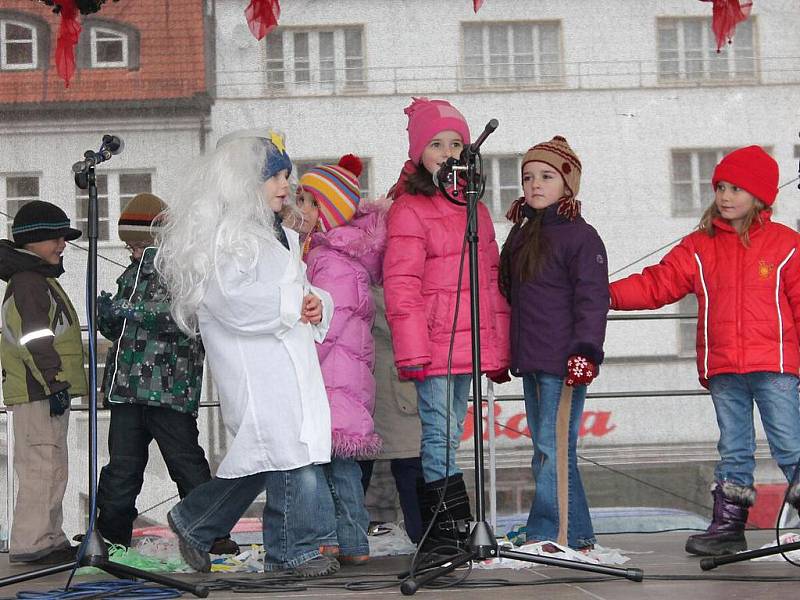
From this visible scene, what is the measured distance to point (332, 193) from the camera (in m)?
3.90

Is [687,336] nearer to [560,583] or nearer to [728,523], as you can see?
[728,523]

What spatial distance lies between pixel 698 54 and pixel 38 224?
243cm

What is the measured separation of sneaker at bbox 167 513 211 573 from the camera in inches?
138

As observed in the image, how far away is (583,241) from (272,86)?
5.17ft

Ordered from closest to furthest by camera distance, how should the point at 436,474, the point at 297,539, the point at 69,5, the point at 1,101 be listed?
the point at 297,539 → the point at 436,474 → the point at 69,5 → the point at 1,101

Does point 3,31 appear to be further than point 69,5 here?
Yes

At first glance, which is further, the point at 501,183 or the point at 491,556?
the point at 501,183

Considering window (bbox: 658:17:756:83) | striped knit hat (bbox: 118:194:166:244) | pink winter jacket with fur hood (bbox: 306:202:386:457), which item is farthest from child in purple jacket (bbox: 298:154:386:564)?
window (bbox: 658:17:756:83)

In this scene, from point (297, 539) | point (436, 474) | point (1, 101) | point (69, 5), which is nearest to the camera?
point (297, 539)

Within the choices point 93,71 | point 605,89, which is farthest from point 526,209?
point 93,71

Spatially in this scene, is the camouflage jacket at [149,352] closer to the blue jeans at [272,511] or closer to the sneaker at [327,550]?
the blue jeans at [272,511]

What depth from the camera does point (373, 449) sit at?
3.76 metres

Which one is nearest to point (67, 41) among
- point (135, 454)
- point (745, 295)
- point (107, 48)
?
point (107, 48)

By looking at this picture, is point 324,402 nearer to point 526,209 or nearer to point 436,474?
point 436,474
